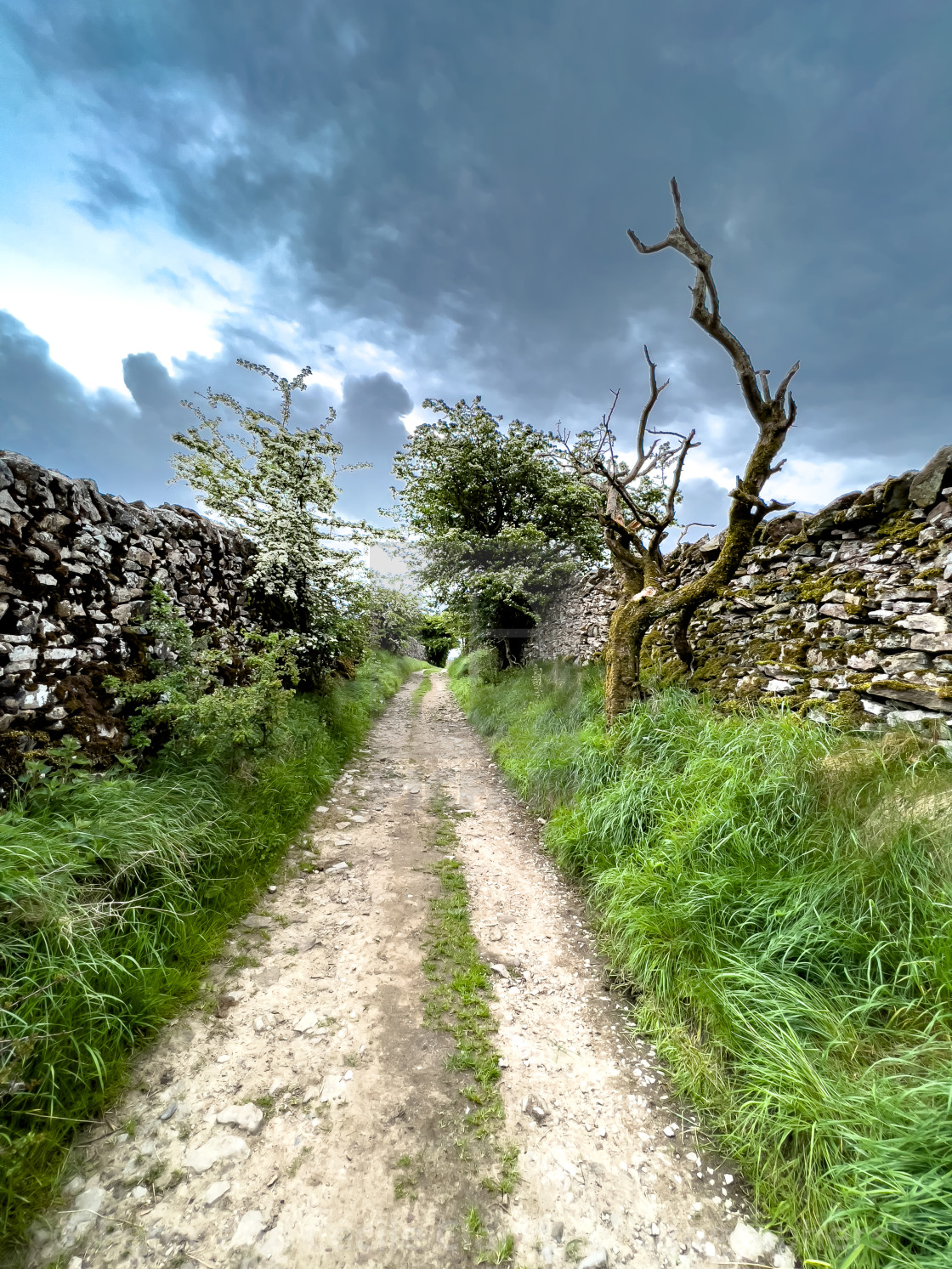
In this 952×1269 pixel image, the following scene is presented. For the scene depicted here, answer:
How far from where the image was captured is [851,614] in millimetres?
4801

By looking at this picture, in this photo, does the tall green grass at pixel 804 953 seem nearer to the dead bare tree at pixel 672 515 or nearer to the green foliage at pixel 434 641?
the dead bare tree at pixel 672 515

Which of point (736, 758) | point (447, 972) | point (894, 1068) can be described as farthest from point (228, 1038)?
point (736, 758)

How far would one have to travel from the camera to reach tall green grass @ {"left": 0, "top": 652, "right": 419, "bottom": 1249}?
7.21 feet

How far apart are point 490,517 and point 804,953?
12.3 meters

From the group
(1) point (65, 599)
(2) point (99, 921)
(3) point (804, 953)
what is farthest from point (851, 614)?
(1) point (65, 599)

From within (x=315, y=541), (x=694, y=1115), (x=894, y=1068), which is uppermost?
(x=315, y=541)

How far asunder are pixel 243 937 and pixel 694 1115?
3356 millimetres

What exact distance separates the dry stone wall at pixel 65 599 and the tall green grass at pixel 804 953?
511 centimetres

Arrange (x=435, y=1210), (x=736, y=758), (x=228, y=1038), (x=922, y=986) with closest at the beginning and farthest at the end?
(x=435, y=1210) → (x=922, y=986) → (x=228, y=1038) → (x=736, y=758)

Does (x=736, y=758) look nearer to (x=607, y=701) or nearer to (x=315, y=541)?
(x=607, y=701)

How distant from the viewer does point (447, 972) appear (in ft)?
11.6

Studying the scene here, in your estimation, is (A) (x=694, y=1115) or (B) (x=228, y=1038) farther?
(B) (x=228, y=1038)

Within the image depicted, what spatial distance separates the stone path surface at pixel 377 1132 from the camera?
2.00m

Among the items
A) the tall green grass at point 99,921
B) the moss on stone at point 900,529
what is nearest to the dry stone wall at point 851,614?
the moss on stone at point 900,529
